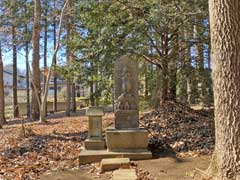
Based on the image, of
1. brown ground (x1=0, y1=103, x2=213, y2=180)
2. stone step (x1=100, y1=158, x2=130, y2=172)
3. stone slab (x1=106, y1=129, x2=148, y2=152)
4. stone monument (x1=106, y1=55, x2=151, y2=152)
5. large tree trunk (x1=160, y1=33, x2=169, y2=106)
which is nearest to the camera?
brown ground (x1=0, y1=103, x2=213, y2=180)

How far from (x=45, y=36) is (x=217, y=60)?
67.3ft

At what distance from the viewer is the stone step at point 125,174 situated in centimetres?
485

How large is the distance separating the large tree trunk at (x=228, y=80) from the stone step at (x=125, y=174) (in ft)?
4.38

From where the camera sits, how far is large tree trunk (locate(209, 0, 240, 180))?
13.4 ft

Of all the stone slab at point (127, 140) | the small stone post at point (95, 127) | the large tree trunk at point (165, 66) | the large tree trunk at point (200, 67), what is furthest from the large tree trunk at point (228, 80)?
the large tree trunk at point (165, 66)

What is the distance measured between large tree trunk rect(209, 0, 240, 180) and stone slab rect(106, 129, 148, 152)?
250cm

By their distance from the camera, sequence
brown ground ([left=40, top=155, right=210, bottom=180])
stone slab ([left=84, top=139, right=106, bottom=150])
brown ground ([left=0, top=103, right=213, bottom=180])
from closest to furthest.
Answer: brown ground ([left=40, top=155, right=210, bottom=180]), brown ground ([left=0, top=103, right=213, bottom=180]), stone slab ([left=84, top=139, right=106, bottom=150])

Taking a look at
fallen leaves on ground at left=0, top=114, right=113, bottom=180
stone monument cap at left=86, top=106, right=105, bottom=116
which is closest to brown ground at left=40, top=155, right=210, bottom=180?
fallen leaves on ground at left=0, top=114, right=113, bottom=180

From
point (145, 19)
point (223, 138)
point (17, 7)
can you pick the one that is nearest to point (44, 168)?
point (223, 138)

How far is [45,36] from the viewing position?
23.3 metres

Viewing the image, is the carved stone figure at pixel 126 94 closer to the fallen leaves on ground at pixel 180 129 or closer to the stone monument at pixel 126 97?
the stone monument at pixel 126 97

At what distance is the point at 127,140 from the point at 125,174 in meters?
1.54

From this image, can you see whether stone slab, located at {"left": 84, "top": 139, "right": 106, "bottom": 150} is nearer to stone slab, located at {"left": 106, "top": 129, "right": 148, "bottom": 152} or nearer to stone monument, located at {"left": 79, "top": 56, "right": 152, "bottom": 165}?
stone monument, located at {"left": 79, "top": 56, "right": 152, "bottom": 165}

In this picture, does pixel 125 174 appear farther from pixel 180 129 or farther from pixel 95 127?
pixel 180 129
